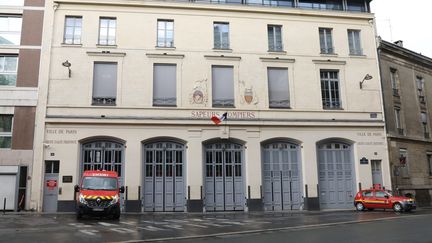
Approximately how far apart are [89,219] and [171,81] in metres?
10.1


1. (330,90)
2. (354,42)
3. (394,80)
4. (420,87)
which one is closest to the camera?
(330,90)

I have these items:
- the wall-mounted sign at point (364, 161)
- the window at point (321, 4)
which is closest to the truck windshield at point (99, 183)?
the wall-mounted sign at point (364, 161)

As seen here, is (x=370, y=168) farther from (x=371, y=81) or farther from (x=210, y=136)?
(x=210, y=136)

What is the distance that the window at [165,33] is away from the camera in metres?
24.6

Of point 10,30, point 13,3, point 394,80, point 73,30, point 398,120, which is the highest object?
point 13,3

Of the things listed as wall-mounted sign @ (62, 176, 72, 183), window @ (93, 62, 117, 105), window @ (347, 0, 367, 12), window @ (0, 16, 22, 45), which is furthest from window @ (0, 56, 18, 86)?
window @ (347, 0, 367, 12)

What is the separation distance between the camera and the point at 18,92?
2233 centimetres

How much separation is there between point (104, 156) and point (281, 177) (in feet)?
35.4

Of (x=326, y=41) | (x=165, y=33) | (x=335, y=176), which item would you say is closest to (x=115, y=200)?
(x=165, y=33)

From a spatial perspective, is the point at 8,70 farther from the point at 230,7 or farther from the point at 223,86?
the point at 230,7

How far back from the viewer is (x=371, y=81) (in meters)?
26.4

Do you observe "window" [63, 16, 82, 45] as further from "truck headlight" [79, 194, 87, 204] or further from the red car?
the red car

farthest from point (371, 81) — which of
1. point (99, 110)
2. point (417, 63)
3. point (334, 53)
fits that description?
point (99, 110)

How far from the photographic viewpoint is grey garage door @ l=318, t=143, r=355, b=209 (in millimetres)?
24562
